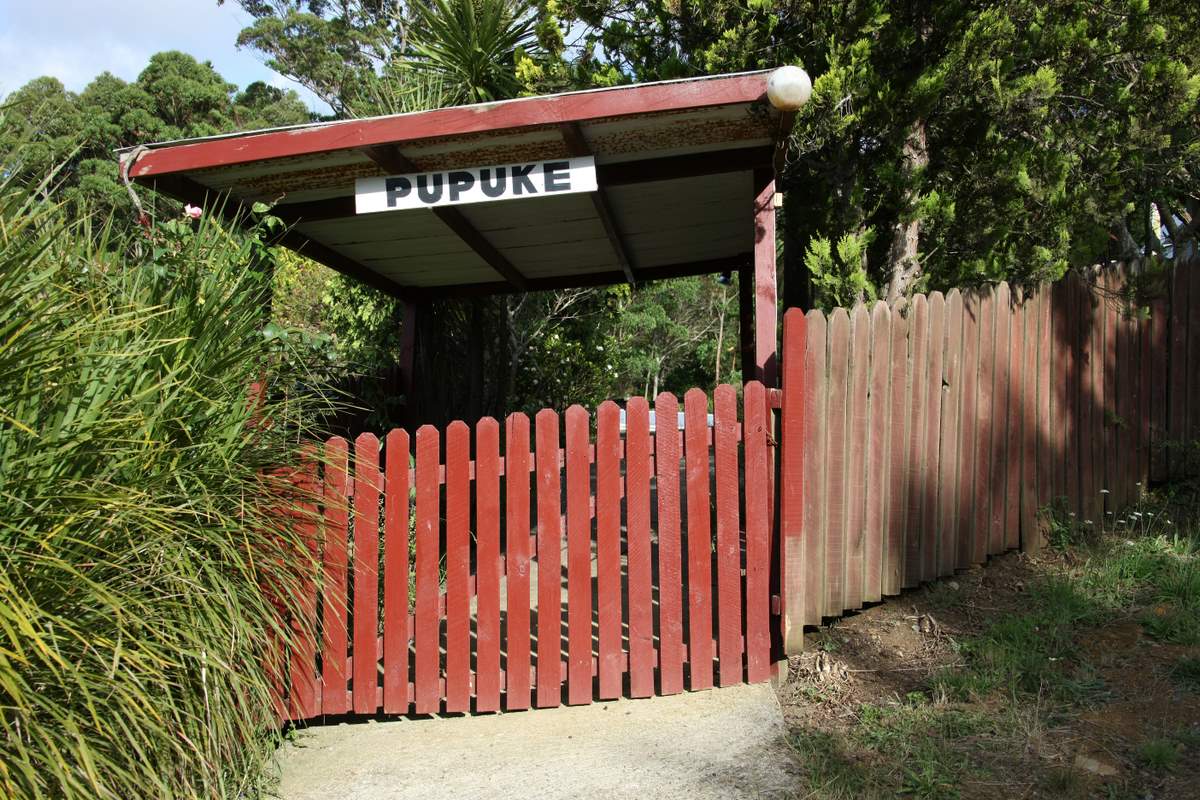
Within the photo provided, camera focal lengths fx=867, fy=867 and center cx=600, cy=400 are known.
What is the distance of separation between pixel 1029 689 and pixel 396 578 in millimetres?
2828

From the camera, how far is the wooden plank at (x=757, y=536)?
409cm

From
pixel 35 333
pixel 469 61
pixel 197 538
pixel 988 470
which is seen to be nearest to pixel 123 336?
pixel 35 333

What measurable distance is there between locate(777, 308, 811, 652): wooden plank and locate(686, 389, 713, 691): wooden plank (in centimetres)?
20

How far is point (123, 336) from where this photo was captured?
311cm

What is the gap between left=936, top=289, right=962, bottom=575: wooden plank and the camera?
15.1 ft

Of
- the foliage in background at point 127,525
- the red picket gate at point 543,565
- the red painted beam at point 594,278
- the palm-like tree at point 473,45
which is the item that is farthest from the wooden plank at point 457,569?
the palm-like tree at point 473,45

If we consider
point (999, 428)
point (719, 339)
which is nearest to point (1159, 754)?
point (999, 428)

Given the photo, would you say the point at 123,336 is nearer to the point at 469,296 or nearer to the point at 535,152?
the point at 535,152

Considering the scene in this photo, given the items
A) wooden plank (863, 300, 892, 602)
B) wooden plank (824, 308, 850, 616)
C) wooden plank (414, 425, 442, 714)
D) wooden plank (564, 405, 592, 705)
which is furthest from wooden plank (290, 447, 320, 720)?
wooden plank (863, 300, 892, 602)

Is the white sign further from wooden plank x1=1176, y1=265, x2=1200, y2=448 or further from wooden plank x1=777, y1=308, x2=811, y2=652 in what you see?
wooden plank x1=1176, y1=265, x2=1200, y2=448

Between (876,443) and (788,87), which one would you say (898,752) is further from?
(788,87)

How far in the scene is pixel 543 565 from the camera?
13.5ft

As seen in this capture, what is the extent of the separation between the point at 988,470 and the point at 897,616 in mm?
992

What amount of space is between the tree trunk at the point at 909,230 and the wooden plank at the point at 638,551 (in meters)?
2.98
